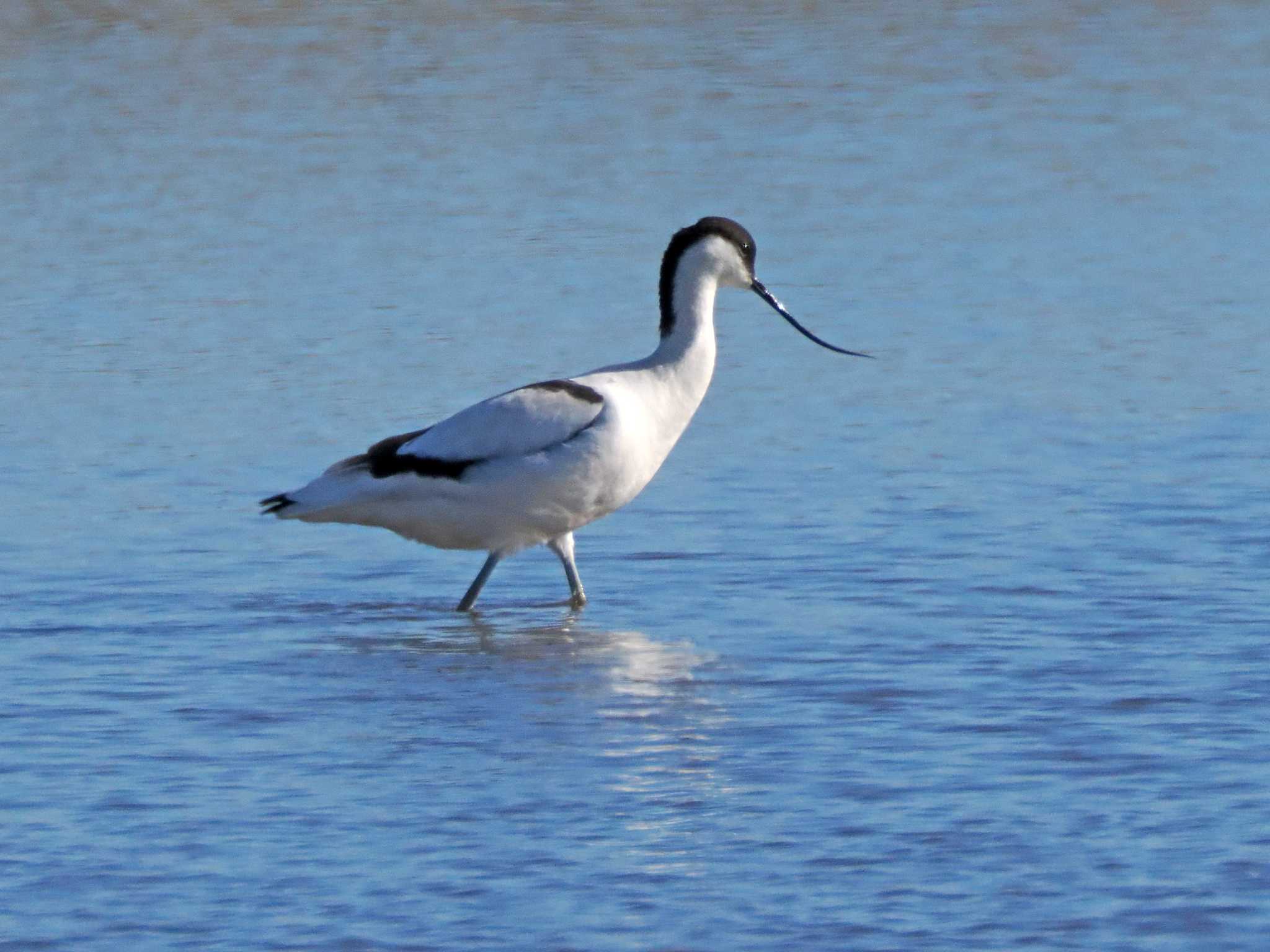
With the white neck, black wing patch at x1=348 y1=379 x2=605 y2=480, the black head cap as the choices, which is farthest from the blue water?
the black head cap

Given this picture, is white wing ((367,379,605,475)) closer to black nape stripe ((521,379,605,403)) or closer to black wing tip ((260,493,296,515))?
black nape stripe ((521,379,605,403))

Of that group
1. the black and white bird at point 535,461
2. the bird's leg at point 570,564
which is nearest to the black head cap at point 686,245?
the black and white bird at point 535,461

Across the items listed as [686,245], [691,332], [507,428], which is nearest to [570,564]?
[507,428]

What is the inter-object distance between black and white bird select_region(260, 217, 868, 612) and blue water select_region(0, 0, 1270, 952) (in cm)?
33

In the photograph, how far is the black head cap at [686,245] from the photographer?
927cm

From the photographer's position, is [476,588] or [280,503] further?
[280,503]

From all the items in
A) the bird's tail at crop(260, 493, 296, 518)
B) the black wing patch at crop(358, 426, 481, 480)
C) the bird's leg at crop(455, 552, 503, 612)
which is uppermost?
the black wing patch at crop(358, 426, 481, 480)

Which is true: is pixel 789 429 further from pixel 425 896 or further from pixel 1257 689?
pixel 425 896

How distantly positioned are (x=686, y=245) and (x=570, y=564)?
50.9 inches

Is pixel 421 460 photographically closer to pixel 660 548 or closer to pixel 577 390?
pixel 577 390

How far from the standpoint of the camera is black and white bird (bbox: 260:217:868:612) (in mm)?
8750

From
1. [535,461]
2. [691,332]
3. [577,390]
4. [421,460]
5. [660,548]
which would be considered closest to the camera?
[535,461]

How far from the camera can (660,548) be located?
9625 mm

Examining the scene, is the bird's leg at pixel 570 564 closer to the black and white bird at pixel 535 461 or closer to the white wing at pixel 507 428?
the black and white bird at pixel 535 461
